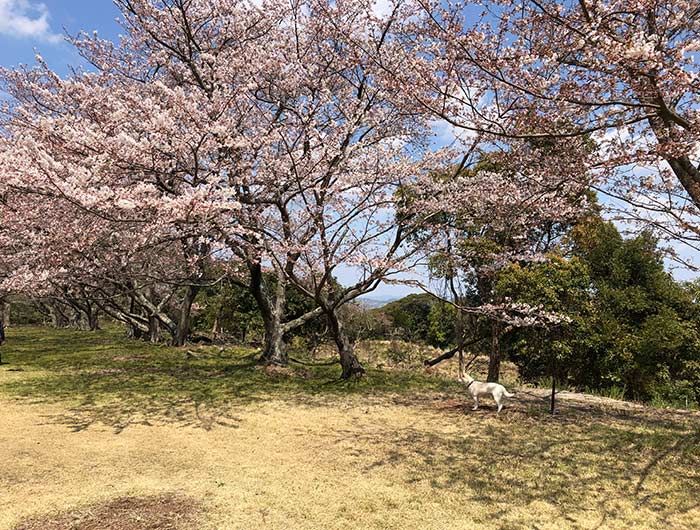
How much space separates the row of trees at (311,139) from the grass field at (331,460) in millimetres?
2128

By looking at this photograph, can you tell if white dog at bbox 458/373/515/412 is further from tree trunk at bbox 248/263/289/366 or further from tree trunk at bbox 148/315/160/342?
tree trunk at bbox 148/315/160/342

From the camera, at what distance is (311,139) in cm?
837

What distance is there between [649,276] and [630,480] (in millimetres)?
8204

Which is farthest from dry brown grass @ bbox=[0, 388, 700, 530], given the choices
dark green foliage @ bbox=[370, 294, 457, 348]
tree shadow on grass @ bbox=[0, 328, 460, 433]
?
dark green foliage @ bbox=[370, 294, 457, 348]

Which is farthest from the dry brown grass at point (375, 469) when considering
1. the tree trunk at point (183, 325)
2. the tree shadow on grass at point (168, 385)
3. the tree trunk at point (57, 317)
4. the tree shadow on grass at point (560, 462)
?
the tree trunk at point (57, 317)

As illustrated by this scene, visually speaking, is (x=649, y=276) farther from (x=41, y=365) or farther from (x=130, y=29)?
(x=41, y=365)

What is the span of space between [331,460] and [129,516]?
222 centimetres

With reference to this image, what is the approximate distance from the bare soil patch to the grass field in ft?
0.06

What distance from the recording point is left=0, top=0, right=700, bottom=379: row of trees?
16.0 ft

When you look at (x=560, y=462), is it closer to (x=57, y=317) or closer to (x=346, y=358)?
(x=346, y=358)

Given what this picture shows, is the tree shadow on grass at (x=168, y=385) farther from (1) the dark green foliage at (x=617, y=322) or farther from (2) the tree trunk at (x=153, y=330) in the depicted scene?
(2) the tree trunk at (x=153, y=330)

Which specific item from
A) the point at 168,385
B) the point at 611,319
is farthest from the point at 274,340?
the point at 611,319

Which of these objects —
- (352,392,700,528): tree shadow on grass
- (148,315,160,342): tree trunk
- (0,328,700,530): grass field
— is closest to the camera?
(0,328,700,530): grass field

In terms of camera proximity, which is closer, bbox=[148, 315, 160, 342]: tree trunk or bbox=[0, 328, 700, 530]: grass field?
bbox=[0, 328, 700, 530]: grass field
